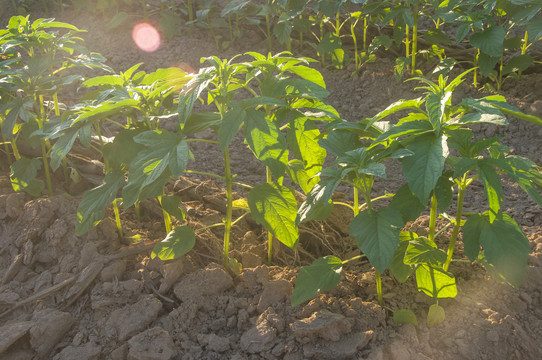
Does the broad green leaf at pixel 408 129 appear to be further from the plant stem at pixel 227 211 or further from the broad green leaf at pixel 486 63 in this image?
the broad green leaf at pixel 486 63

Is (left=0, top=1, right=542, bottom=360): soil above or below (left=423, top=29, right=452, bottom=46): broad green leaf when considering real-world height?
below

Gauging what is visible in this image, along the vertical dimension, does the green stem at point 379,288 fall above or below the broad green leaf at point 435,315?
above

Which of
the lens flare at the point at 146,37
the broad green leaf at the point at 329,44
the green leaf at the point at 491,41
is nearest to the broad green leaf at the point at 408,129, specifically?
the green leaf at the point at 491,41

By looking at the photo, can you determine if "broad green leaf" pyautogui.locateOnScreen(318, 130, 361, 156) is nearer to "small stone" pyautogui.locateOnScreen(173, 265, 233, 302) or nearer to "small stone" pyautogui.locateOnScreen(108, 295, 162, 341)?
"small stone" pyautogui.locateOnScreen(173, 265, 233, 302)

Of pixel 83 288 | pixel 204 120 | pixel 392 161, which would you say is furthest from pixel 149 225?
pixel 392 161

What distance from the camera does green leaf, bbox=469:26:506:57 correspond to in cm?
374

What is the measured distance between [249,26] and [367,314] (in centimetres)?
402

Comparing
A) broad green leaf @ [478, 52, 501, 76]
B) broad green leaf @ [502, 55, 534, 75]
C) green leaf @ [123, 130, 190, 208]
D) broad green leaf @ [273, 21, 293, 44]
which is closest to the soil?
green leaf @ [123, 130, 190, 208]

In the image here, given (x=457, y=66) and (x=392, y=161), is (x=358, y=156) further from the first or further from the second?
(x=457, y=66)

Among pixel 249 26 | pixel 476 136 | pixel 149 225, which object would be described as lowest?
pixel 476 136

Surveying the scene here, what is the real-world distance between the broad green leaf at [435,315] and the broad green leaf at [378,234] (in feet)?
1.35

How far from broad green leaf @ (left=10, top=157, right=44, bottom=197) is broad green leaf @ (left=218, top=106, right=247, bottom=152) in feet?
4.66

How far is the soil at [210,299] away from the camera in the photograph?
6.56 ft

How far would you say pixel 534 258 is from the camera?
2336mm
